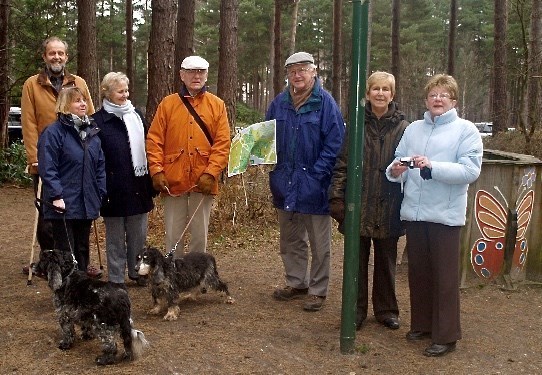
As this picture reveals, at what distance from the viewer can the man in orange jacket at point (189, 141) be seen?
549cm

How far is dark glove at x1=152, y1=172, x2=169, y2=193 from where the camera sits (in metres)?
5.47

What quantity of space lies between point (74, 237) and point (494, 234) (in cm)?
422

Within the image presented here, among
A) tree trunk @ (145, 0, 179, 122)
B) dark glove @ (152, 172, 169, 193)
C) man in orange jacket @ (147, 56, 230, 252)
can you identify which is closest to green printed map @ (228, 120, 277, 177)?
man in orange jacket @ (147, 56, 230, 252)

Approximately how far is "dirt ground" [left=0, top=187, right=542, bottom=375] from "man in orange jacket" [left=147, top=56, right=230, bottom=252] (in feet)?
3.92

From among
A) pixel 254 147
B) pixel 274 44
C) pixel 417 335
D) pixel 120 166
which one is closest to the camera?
pixel 417 335

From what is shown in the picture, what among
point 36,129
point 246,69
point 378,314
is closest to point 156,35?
point 36,129

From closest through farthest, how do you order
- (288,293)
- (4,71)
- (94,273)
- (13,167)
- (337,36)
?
(288,293) < (94,273) < (13,167) < (4,71) < (337,36)

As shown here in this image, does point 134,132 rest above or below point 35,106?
below

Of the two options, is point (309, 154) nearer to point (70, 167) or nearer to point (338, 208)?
point (338, 208)

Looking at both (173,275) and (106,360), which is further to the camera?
(173,275)

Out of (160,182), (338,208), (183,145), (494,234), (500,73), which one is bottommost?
(494,234)

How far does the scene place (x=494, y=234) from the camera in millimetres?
6305

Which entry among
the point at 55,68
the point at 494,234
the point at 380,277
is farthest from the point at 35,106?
the point at 494,234

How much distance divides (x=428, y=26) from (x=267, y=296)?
4570cm
